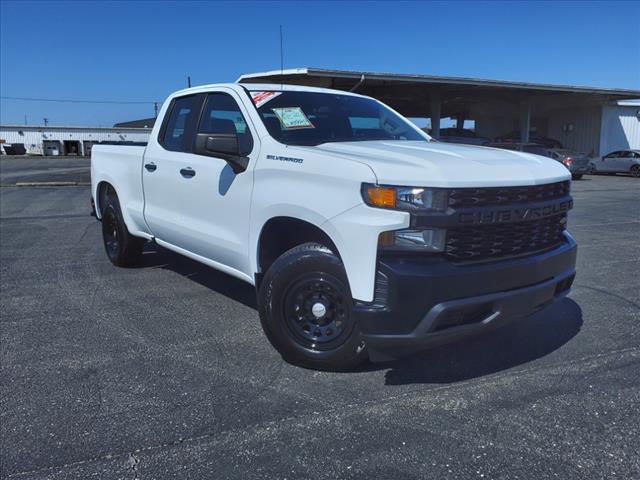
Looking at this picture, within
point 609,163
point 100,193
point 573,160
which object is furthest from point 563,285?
point 609,163

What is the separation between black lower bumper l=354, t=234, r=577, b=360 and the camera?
9.57 feet

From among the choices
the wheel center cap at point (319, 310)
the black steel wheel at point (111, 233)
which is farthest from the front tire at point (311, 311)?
the black steel wheel at point (111, 233)

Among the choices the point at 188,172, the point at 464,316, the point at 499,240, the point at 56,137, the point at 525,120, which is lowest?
the point at 464,316

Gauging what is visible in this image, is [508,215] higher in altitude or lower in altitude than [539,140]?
lower

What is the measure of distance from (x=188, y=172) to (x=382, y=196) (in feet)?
7.34

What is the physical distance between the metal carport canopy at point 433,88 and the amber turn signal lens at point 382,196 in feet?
63.1

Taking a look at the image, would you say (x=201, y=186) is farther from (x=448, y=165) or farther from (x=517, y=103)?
(x=517, y=103)

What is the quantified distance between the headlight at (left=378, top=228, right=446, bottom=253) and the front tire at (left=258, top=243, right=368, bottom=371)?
0.41m

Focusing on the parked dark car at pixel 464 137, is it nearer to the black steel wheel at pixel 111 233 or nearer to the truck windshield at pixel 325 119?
the truck windshield at pixel 325 119

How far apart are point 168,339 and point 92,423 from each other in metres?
1.27

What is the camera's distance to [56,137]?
2552 inches

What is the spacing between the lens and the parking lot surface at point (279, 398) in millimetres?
2641

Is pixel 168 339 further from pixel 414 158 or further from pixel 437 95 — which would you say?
pixel 437 95

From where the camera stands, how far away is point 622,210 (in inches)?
501
